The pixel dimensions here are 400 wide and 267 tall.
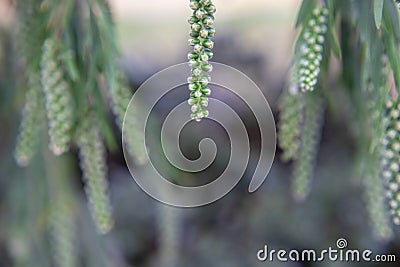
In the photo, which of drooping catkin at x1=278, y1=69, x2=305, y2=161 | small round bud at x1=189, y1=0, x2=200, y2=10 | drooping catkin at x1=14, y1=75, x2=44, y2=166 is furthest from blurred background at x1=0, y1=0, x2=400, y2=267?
small round bud at x1=189, y1=0, x2=200, y2=10

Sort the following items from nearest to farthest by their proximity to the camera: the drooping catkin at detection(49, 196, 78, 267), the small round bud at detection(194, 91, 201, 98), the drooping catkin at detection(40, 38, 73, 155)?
the small round bud at detection(194, 91, 201, 98)
the drooping catkin at detection(40, 38, 73, 155)
the drooping catkin at detection(49, 196, 78, 267)

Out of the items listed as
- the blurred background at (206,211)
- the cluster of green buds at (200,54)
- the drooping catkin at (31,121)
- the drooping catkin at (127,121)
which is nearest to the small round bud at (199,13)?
the cluster of green buds at (200,54)

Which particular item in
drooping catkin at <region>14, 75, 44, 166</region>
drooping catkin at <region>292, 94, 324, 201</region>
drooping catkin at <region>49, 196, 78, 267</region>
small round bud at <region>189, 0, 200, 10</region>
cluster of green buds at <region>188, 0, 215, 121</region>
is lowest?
drooping catkin at <region>49, 196, 78, 267</region>

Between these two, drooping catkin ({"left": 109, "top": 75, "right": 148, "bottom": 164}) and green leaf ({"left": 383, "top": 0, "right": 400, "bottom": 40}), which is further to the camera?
drooping catkin ({"left": 109, "top": 75, "right": 148, "bottom": 164})

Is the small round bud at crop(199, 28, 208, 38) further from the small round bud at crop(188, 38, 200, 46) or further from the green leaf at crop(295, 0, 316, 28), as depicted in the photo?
the green leaf at crop(295, 0, 316, 28)

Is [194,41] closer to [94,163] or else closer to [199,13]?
[199,13]

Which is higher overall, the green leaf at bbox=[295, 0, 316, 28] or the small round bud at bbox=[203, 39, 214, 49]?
the small round bud at bbox=[203, 39, 214, 49]

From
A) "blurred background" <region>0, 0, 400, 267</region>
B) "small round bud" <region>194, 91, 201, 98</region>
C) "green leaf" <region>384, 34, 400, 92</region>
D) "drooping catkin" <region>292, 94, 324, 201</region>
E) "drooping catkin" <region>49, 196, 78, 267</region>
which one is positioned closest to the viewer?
"small round bud" <region>194, 91, 201, 98</region>

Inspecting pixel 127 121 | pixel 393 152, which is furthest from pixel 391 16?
pixel 127 121
